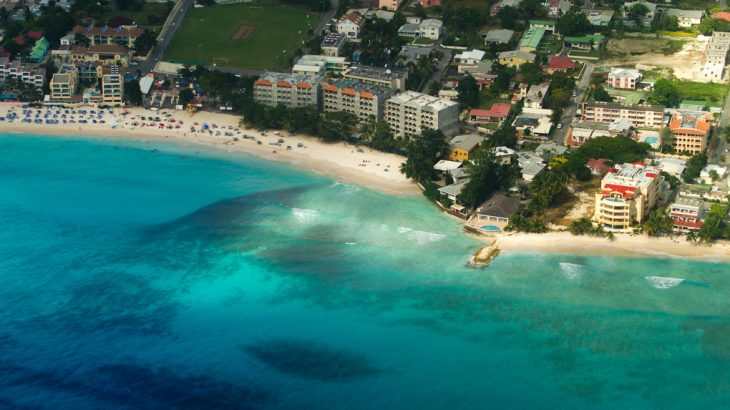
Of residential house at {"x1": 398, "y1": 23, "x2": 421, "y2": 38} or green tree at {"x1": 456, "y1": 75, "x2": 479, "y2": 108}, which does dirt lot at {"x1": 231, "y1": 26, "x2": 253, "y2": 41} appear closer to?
residential house at {"x1": 398, "y1": 23, "x2": 421, "y2": 38}

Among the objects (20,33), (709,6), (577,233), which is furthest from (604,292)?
(20,33)

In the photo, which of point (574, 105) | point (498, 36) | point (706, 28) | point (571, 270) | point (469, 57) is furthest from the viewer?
point (706, 28)

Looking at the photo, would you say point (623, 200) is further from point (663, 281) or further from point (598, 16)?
point (598, 16)

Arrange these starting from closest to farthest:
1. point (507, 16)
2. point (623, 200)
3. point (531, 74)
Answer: point (623, 200) < point (531, 74) < point (507, 16)

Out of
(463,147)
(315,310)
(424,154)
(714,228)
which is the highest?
(463,147)

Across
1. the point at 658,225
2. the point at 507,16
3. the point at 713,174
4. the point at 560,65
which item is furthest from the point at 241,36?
the point at 658,225

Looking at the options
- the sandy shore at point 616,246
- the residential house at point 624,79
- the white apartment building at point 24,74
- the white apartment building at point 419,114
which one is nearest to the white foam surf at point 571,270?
the sandy shore at point 616,246
